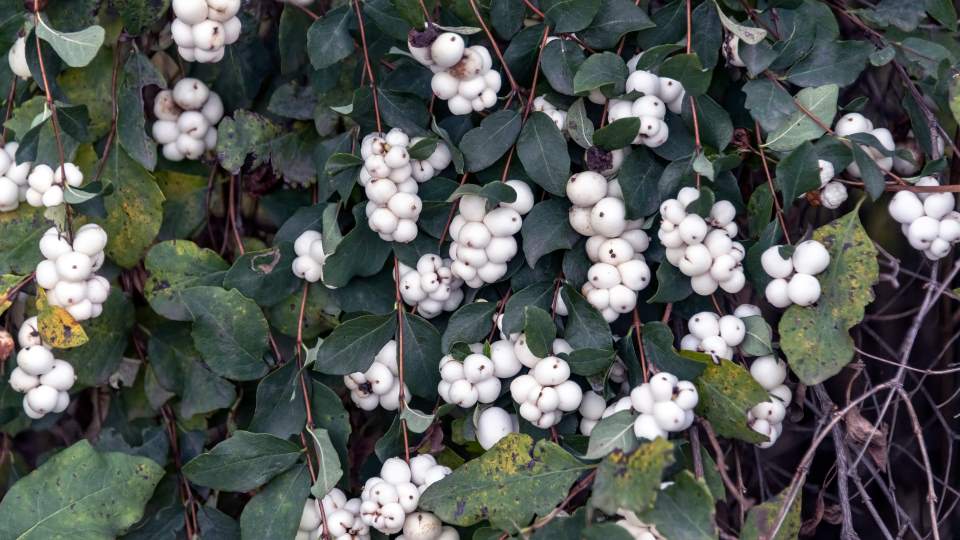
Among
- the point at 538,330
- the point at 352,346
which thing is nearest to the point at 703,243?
the point at 538,330

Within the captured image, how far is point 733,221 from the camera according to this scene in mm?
1086

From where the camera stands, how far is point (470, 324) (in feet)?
3.54

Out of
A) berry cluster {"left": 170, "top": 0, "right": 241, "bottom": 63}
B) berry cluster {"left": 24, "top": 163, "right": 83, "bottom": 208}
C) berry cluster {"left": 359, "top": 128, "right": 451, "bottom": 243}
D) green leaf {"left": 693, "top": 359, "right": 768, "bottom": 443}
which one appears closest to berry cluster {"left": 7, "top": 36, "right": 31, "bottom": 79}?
Result: berry cluster {"left": 24, "top": 163, "right": 83, "bottom": 208}

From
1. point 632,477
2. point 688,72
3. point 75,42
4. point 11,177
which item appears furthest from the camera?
point 11,177

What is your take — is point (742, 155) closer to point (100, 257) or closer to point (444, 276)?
point (444, 276)

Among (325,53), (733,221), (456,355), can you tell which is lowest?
(456,355)

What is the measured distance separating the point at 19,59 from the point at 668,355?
0.87 metres

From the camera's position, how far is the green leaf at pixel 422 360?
111 centimetres

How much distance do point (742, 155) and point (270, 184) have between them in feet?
2.02

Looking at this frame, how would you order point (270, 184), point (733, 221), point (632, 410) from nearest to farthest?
point (632, 410) < point (733, 221) < point (270, 184)

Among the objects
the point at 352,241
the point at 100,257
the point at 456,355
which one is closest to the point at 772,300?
the point at 456,355

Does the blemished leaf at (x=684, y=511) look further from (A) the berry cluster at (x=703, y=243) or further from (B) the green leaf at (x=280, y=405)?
(B) the green leaf at (x=280, y=405)

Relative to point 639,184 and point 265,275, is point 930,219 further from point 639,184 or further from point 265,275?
point 265,275

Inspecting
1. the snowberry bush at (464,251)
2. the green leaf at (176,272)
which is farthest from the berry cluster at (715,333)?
the green leaf at (176,272)
